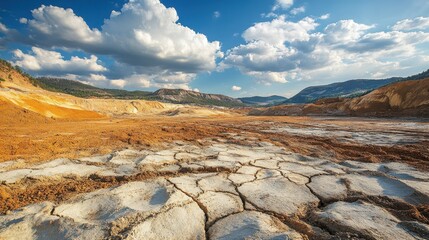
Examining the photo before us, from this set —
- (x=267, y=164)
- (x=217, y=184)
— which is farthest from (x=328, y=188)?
(x=217, y=184)

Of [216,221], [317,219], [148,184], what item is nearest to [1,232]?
[148,184]

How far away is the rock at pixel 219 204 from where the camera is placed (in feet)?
7.47

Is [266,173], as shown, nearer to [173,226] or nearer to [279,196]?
[279,196]

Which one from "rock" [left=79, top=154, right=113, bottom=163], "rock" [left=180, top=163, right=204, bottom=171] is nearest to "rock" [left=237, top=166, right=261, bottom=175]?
"rock" [left=180, top=163, right=204, bottom=171]

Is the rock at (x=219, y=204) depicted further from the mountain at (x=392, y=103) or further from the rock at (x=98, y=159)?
the mountain at (x=392, y=103)

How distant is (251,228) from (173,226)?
0.68m

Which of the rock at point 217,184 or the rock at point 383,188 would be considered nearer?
the rock at point 383,188

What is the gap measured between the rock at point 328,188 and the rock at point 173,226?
1.50 meters

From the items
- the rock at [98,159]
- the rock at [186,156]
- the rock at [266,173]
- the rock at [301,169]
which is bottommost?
the rock at [301,169]

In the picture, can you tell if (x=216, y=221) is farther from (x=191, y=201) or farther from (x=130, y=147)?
(x=130, y=147)

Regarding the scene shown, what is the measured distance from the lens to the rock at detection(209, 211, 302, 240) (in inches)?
71.8

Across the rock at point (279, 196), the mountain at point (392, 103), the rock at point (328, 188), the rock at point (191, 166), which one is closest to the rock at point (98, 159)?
the rock at point (191, 166)

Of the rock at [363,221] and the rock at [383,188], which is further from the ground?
the rock at [363,221]

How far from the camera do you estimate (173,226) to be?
80.8 inches
